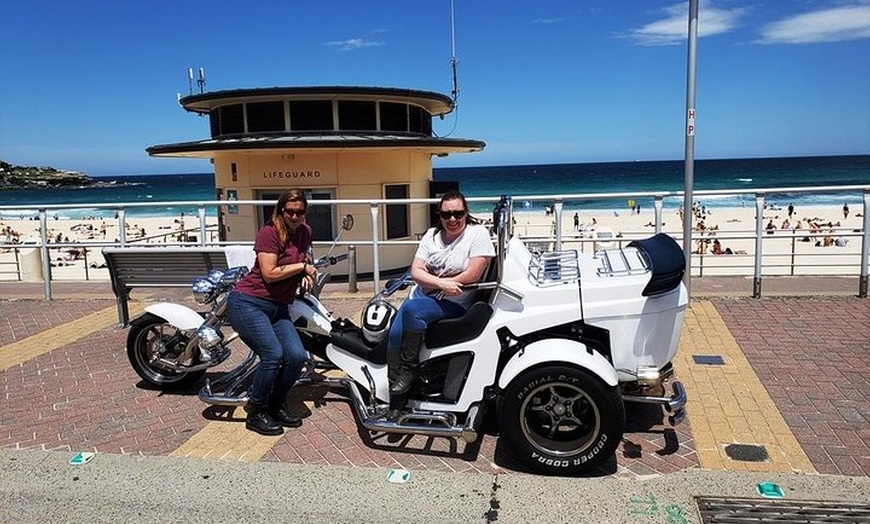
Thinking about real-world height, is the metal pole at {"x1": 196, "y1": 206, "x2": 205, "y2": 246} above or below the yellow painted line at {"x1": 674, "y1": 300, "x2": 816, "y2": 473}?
above

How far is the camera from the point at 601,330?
153 inches

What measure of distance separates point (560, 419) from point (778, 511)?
114cm

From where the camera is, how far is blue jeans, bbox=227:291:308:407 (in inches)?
174

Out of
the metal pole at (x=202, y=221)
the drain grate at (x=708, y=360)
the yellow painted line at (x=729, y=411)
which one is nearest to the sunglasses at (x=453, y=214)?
the yellow painted line at (x=729, y=411)

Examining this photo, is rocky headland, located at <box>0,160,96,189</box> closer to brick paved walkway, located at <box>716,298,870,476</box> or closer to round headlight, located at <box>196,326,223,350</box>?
round headlight, located at <box>196,326,223,350</box>

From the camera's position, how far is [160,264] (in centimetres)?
684

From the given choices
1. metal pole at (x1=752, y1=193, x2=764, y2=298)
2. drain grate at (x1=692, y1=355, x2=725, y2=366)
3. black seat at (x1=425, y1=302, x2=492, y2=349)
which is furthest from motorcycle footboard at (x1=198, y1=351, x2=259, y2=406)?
metal pole at (x1=752, y1=193, x2=764, y2=298)

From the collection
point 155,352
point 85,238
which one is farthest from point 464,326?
point 85,238

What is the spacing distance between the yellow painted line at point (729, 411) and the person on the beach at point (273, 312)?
2.65 m

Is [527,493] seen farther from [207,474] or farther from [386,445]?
[207,474]

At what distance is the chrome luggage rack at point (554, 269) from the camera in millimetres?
3975

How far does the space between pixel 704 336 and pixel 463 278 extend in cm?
348

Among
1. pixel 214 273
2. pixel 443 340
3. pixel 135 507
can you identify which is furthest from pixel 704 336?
pixel 135 507

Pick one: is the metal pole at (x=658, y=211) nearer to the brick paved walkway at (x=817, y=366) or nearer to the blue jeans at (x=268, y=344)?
the brick paved walkway at (x=817, y=366)
